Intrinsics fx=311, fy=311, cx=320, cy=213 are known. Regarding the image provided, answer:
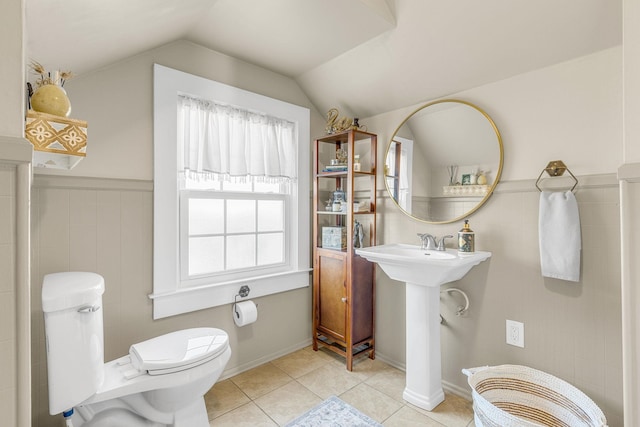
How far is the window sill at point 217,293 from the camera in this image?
1.94 meters

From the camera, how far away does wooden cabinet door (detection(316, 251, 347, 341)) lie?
2414mm

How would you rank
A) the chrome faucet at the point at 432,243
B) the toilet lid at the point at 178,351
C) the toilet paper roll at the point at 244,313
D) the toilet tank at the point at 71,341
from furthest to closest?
the toilet paper roll at the point at 244,313 < the chrome faucet at the point at 432,243 < the toilet lid at the point at 178,351 < the toilet tank at the point at 71,341

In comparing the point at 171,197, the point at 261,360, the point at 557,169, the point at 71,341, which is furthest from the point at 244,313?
the point at 557,169

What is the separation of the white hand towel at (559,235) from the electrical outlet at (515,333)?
367 millimetres

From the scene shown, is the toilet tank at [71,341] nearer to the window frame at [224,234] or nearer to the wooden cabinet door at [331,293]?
the window frame at [224,234]

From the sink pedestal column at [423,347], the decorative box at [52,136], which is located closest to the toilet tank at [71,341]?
the decorative box at [52,136]

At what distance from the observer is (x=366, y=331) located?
251cm

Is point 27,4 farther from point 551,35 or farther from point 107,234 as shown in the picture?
point 551,35

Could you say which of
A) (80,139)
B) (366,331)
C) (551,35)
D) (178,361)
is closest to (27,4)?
(80,139)

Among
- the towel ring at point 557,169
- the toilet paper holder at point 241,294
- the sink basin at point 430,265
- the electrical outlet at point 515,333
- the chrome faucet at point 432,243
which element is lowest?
the electrical outlet at point 515,333

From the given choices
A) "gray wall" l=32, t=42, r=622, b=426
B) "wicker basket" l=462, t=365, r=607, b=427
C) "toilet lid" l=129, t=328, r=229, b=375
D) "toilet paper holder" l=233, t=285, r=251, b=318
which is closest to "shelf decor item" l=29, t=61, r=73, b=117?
"gray wall" l=32, t=42, r=622, b=426

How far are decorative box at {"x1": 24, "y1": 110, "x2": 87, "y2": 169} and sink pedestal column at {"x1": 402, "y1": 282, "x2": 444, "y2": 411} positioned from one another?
181 centimetres

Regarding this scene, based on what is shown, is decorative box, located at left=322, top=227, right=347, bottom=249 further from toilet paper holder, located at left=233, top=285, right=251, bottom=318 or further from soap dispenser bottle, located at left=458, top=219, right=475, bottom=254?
soap dispenser bottle, located at left=458, top=219, right=475, bottom=254

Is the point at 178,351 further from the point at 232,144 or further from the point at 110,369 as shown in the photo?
the point at 232,144
